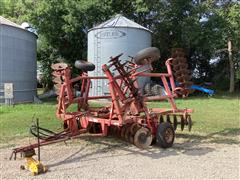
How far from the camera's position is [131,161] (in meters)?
5.70

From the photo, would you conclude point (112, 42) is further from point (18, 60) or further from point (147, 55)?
point (147, 55)

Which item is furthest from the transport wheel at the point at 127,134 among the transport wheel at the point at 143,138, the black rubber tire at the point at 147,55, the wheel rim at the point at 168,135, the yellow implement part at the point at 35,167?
the yellow implement part at the point at 35,167

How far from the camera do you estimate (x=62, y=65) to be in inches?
276

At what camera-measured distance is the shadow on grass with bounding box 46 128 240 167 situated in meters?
6.05

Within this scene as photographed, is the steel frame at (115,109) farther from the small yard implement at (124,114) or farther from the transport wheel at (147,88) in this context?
the transport wheel at (147,88)

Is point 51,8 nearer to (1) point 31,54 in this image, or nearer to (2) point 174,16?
(1) point 31,54

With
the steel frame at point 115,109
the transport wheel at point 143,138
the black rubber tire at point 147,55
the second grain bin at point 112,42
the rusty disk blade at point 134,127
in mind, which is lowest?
the transport wheel at point 143,138

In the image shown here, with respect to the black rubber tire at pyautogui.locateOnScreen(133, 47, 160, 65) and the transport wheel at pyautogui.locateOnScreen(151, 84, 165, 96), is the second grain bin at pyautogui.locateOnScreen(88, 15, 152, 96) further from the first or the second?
the black rubber tire at pyautogui.locateOnScreen(133, 47, 160, 65)

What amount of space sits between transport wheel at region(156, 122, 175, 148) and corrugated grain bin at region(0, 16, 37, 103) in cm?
1082

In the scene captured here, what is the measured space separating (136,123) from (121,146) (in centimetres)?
56

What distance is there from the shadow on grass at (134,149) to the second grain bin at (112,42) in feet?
32.2

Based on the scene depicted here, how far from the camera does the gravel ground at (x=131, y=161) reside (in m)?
4.98

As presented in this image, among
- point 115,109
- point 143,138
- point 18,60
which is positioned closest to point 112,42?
point 18,60

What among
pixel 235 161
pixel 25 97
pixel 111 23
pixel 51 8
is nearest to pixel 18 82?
pixel 25 97
